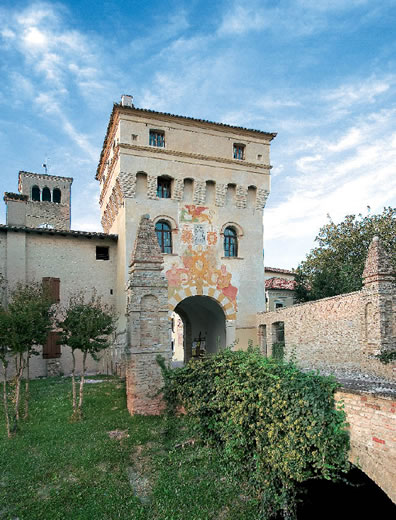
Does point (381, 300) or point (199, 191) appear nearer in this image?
point (381, 300)

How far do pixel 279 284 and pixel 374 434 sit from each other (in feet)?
71.7

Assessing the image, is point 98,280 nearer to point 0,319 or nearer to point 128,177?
point 128,177

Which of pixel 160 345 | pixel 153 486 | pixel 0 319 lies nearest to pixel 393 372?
pixel 160 345

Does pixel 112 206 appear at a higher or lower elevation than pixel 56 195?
lower

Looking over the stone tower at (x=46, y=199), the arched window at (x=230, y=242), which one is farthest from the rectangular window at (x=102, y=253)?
the stone tower at (x=46, y=199)

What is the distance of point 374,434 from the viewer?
18.0 ft

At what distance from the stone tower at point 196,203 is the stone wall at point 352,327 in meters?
2.97

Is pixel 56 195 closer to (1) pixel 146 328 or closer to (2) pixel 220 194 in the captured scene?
(2) pixel 220 194

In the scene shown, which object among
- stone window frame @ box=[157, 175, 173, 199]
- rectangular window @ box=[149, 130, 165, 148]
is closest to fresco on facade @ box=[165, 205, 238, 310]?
stone window frame @ box=[157, 175, 173, 199]

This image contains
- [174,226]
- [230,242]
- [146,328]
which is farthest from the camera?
[230,242]

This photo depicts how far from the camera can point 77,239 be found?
18969 millimetres

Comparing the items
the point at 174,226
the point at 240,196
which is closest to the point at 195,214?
the point at 174,226

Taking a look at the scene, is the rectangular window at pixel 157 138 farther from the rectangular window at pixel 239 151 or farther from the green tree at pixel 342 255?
the green tree at pixel 342 255

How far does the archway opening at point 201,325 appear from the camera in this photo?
20234mm
